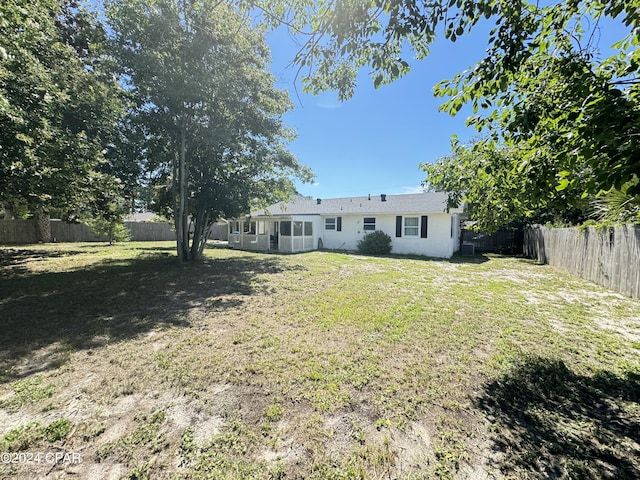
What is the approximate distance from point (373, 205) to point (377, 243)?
3.09 meters

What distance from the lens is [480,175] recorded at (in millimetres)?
3729

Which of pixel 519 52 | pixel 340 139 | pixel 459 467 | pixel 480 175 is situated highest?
pixel 340 139

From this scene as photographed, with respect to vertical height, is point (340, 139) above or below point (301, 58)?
above

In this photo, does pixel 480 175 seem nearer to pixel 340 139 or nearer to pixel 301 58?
pixel 301 58

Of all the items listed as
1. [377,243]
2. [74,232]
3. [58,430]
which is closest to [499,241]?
[377,243]

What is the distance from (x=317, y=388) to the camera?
2930 millimetres

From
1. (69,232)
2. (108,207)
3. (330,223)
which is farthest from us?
(69,232)

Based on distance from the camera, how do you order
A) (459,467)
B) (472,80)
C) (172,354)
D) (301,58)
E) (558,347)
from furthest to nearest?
1. (558,347)
2. (172,354)
3. (301,58)
4. (472,80)
5. (459,467)

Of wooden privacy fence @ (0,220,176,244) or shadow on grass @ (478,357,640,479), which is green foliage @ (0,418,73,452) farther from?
wooden privacy fence @ (0,220,176,244)

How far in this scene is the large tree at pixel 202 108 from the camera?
8820mm

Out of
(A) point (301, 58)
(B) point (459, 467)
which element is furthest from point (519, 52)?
(B) point (459, 467)

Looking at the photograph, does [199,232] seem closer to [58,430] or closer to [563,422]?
[58,430]

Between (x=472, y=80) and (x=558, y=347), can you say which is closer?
(x=472, y=80)

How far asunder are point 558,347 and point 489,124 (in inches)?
136
